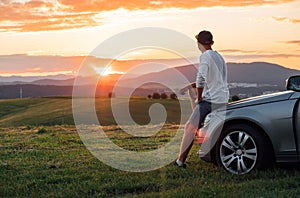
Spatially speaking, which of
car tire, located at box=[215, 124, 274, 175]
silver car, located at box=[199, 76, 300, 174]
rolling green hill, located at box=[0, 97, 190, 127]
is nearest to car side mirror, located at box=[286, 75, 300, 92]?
silver car, located at box=[199, 76, 300, 174]

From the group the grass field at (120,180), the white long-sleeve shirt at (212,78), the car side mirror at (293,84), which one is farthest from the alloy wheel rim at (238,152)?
the car side mirror at (293,84)

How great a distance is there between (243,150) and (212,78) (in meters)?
1.17

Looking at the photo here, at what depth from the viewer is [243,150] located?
831cm

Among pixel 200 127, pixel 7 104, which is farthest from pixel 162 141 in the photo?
pixel 7 104

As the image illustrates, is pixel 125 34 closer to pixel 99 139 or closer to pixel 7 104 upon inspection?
pixel 99 139

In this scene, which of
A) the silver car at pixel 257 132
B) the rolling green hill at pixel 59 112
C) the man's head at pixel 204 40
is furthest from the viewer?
the rolling green hill at pixel 59 112

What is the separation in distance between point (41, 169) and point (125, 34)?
264 cm

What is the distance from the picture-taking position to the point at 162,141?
13.5 m

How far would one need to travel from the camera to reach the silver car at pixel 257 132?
26.3 feet

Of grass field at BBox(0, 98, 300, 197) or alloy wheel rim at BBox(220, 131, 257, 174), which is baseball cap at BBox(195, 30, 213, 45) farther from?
grass field at BBox(0, 98, 300, 197)

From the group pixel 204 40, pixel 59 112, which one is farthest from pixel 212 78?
pixel 59 112

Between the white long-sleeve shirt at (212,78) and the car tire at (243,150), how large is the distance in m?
0.50

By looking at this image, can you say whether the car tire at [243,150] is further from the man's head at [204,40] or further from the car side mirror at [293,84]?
the man's head at [204,40]

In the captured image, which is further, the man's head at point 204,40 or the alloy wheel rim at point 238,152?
the man's head at point 204,40
